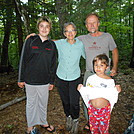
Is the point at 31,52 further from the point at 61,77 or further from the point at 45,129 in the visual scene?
the point at 45,129

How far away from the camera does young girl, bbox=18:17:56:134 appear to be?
2.69m

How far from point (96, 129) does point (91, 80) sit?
1.06m

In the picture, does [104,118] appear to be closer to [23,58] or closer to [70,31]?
[70,31]

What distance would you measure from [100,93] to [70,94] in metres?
0.85

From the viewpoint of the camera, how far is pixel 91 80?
93.8 inches

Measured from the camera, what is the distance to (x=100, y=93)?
2.29 metres

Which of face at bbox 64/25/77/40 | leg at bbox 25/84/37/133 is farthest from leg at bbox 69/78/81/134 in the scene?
face at bbox 64/25/77/40

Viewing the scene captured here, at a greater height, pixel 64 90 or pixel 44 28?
pixel 44 28

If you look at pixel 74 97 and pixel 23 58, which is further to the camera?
pixel 74 97

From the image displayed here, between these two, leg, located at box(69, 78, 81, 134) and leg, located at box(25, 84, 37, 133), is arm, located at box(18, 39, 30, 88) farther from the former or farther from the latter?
leg, located at box(69, 78, 81, 134)

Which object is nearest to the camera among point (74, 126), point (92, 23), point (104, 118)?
point (104, 118)

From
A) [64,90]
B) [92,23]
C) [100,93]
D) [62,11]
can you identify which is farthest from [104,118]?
[62,11]

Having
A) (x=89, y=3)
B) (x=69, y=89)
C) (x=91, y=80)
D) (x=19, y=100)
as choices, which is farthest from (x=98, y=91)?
(x=19, y=100)

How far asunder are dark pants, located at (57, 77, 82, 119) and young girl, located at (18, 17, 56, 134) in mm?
307
